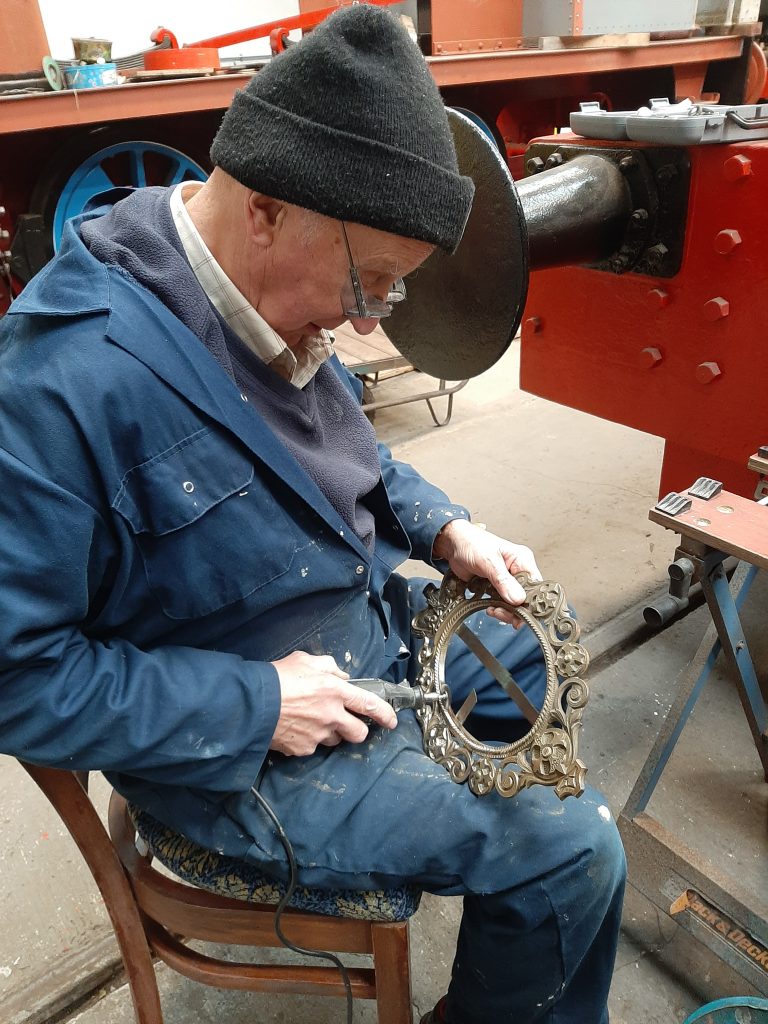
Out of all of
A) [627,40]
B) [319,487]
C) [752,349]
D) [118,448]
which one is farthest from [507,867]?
[627,40]

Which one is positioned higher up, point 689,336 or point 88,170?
point 88,170

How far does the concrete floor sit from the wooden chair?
38 centimetres

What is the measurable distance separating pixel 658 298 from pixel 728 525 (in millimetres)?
632

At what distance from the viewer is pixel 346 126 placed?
2.72 feet

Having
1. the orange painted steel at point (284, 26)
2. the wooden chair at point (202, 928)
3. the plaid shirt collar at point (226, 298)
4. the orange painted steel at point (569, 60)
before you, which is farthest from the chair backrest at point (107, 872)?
the orange painted steel at point (569, 60)

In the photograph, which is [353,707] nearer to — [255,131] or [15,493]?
[15,493]

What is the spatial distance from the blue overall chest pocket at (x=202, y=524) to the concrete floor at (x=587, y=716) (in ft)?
3.24

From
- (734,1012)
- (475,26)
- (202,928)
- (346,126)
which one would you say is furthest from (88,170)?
(734,1012)

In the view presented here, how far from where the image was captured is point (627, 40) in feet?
11.2

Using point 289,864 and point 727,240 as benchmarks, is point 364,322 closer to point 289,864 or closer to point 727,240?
point 289,864

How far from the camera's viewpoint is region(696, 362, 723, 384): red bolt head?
5.37ft

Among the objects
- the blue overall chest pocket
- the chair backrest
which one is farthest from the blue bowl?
the chair backrest

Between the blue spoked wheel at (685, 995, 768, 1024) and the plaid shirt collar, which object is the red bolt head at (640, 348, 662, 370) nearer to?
the plaid shirt collar

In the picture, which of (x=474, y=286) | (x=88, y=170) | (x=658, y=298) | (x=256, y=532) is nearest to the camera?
(x=256, y=532)
